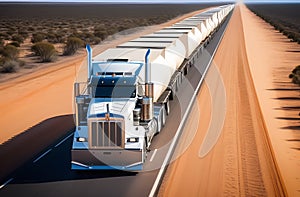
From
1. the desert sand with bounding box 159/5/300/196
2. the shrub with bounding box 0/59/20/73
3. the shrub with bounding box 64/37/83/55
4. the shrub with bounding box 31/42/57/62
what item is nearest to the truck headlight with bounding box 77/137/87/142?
the desert sand with bounding box 159/5/300/196

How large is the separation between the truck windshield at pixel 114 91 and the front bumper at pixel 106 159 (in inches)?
85.0

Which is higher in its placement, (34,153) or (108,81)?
(108,81)

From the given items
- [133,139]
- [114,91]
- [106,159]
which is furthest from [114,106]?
[106,159]

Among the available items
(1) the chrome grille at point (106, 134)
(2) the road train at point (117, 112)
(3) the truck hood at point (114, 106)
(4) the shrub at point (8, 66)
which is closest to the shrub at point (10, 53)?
(4) the shrub at point (8, 66)

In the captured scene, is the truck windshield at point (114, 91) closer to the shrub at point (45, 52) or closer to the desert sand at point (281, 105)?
the desert sand at point (281, 105)

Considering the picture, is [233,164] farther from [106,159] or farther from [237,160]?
[106,159]

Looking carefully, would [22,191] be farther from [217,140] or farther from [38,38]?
[38,38]

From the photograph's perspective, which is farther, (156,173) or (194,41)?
(194,41)

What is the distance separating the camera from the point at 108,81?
15.3 m

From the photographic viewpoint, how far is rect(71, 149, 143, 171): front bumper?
13.5 m

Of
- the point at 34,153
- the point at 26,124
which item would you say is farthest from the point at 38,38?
the point at 34,153

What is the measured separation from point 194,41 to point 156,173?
2170cm

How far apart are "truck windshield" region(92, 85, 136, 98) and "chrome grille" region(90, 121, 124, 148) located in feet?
5.23

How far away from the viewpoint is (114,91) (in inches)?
593
